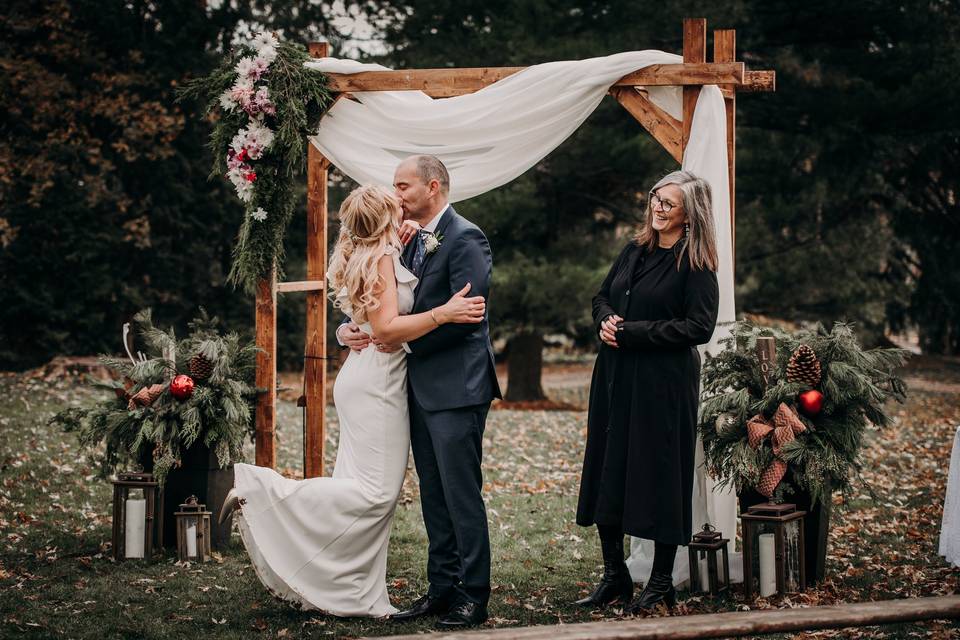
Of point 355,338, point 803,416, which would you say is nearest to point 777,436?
point 803,416

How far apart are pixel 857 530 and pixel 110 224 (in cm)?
1198

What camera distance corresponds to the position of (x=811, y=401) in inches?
197

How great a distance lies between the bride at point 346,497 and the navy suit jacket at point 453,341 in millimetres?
100

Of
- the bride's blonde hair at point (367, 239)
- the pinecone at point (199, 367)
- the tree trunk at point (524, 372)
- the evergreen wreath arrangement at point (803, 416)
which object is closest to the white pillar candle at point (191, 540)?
the pinecone at point (199, 367)

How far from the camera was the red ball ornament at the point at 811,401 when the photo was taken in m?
5.00

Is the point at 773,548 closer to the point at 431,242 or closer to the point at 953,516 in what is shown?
the point at 953,516

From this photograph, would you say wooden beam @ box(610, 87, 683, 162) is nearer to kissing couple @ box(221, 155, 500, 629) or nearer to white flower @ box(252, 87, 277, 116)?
kissing couple @ box(221, 155, 500, 629)

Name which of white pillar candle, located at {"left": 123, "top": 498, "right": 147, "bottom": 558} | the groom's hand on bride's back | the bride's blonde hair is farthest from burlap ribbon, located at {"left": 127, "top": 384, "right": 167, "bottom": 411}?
the bride's blonde hair

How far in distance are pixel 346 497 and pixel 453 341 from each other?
32.5 inches

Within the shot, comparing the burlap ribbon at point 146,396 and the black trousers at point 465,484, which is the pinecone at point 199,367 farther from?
the black trousers at point 465,484

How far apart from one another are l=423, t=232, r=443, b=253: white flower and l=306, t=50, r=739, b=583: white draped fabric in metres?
1.73

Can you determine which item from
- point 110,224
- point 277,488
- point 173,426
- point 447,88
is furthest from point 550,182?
point 277,488

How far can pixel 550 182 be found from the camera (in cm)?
1438

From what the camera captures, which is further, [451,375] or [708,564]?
[708,564]
